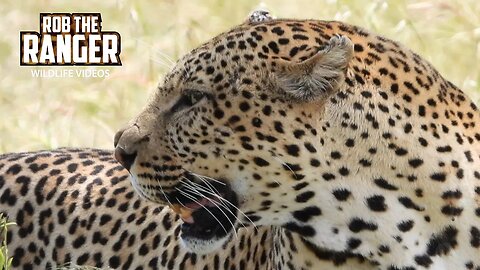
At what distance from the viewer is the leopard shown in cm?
741

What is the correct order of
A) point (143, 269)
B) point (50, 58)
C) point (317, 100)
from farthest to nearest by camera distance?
point (50, 58)
point (143, 269)
point (317, 100)

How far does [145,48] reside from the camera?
1342cm

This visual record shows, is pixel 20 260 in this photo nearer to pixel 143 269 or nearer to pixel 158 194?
pixel 143 269

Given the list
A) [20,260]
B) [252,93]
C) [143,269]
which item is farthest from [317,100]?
[20,260]

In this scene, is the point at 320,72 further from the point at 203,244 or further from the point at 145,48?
the point at 145,48

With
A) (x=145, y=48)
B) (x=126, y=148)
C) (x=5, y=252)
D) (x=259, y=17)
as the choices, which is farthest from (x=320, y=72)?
(x=145, y=48)

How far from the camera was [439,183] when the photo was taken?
24.6 ft

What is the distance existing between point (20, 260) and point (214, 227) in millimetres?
2117
